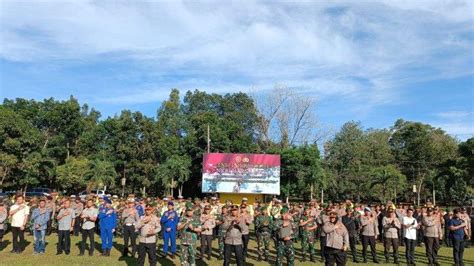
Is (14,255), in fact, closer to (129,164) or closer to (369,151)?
(129,164)

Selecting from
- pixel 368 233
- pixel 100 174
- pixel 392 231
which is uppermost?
pixel 100 174

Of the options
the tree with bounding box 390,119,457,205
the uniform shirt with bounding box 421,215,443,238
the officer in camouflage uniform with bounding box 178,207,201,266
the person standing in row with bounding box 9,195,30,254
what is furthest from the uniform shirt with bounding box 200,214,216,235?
the tree with bounding box 390,119,457,205

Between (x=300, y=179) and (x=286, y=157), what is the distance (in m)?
2.55

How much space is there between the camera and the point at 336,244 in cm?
1029

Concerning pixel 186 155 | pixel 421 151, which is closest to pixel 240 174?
pixel 186 155

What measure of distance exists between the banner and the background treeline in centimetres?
635

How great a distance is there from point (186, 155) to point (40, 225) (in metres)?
36.8

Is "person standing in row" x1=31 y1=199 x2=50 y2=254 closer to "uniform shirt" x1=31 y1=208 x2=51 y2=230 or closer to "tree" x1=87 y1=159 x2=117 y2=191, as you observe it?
"uniform shirt" x1=31 y1=208 x2=51 y2=230

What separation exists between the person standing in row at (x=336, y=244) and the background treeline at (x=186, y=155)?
32567 mm

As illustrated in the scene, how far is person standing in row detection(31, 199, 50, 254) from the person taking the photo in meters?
13.8

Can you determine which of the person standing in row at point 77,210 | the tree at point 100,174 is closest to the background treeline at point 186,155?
→ the tree at point 100,174

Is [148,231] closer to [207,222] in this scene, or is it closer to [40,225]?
[207,222]

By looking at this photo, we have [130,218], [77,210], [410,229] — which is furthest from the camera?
[77,210]

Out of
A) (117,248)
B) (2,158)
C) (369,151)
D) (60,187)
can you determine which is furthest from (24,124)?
(369,151)
